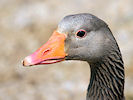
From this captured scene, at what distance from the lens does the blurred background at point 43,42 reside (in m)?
8.59

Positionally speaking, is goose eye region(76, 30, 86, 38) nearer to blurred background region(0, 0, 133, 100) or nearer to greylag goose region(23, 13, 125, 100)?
greylag goose region(23, 13, 125, 100)

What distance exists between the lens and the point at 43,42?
9.82 metres

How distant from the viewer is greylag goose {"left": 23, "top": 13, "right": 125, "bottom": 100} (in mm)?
4332

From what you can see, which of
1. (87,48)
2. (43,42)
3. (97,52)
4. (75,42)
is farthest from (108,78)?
(43,42)

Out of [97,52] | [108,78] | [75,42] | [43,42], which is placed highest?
[43,42]

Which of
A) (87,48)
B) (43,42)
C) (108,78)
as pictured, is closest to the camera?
(87,48)

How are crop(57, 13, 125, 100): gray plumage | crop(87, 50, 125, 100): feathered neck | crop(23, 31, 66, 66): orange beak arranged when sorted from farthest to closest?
crop(87, 50, 125, 100): feathered neck
crop(57, 13, 125, 100): gray plumage
crop(23, 31, 66, 66): orange beak

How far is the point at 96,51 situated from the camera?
14.6 ft

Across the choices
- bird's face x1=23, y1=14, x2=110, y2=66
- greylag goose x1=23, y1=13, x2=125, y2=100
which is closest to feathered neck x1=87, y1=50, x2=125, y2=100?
greylag goose x1=23, y1=13, x2=125, y2=100

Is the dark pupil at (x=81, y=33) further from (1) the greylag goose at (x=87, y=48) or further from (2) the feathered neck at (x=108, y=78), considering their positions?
(2) the feathered neck at (x=108, y=78)

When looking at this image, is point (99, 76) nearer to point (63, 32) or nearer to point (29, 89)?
point (63, 32)

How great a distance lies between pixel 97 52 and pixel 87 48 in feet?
0.51

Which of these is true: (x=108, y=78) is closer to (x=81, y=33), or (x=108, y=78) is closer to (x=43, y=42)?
(x=81, y=33)

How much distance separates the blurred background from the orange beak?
4123 mm
